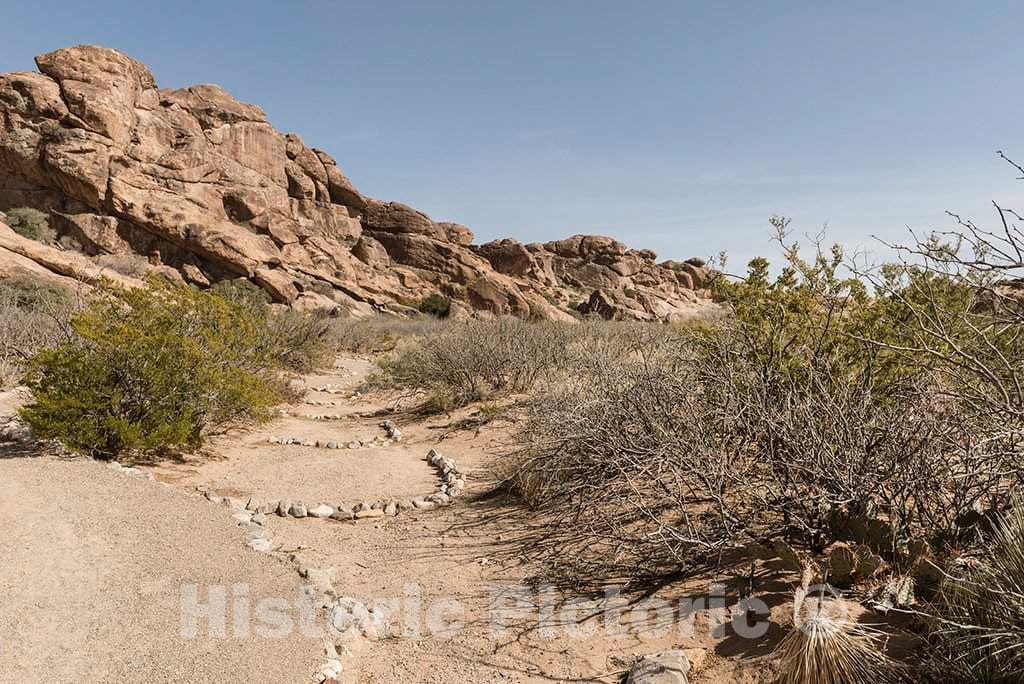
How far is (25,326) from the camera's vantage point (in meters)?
12.5

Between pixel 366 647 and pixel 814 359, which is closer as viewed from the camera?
pixel 366 647

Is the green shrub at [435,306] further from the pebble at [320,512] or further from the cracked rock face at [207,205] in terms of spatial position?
the pebble at [320,512]

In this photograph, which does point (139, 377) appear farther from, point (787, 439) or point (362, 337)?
point (362, 337)

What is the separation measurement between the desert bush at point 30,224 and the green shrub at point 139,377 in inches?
1021

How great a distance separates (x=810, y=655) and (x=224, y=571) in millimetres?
3742

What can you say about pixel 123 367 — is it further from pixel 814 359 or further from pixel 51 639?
pixel 814 359

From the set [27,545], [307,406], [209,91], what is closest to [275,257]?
[209,91]

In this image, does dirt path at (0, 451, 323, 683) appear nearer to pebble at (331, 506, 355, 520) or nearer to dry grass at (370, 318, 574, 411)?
pebble at (331, 506, 355, 520)

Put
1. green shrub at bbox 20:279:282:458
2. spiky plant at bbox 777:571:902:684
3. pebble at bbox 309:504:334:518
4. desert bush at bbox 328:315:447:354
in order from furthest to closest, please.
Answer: desert bush at bbox 328:315:447:354
green shrub at bbox 20:279:282:458
pebble at bbox 309:504:334:518
spiky plant at bbox 777:571:902:684

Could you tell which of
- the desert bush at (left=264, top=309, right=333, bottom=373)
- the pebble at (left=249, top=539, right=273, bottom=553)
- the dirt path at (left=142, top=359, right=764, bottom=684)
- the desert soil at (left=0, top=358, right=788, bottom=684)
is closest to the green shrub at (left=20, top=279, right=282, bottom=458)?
the desert soil at (left=0, top=358, right=788, bottom=684)

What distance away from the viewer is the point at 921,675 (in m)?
2.53

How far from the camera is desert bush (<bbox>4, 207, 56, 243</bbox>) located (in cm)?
2772

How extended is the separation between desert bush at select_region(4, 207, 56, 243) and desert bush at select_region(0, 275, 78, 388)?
39.0 ft

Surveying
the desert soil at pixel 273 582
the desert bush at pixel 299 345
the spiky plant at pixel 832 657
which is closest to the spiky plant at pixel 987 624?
the spiky plant at pixel 832 657
